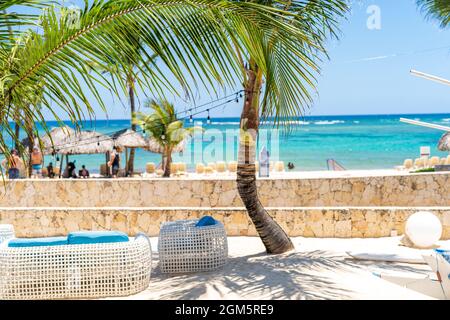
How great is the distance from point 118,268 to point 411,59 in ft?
292

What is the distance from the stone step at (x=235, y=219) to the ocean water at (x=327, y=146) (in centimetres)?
2783

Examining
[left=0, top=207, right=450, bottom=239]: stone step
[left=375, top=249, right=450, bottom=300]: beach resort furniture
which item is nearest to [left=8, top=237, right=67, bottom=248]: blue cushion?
[left=0, top=207, right=450, bottom=239]: stone step

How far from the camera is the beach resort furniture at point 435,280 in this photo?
5402mm

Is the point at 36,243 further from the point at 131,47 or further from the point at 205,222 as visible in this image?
the point at 131,47

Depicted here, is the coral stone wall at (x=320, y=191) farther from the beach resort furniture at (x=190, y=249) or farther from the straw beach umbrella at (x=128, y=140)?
the straw beach umbrella at (x=128, y=140)

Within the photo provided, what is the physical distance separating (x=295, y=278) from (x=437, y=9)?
612cm

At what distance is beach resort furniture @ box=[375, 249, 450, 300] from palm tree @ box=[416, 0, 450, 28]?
537cm

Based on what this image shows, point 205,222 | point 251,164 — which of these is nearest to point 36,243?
point 205,222

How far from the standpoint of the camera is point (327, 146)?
54.3 meters

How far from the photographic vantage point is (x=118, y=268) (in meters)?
5.67

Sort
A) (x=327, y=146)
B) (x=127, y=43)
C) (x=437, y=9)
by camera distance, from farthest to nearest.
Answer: (x=327, y=146) < (x=437, y=9) < (x=127, y=43)

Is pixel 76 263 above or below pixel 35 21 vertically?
below
